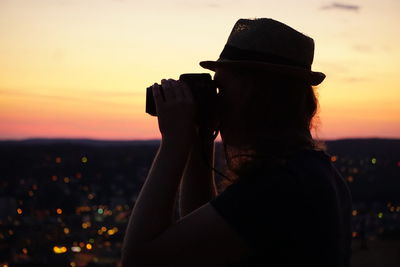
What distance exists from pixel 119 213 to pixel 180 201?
46.6 meters

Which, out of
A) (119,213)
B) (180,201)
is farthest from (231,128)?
(119,213)

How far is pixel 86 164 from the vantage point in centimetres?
5366

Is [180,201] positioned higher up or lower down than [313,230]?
lower down

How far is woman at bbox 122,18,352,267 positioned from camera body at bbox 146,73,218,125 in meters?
0.02

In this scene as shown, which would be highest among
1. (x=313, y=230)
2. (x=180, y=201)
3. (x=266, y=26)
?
(x=266, y=26)

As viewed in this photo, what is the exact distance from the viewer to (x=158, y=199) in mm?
1314

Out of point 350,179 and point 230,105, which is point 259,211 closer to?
point 230,105

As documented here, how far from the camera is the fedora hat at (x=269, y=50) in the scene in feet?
4.75

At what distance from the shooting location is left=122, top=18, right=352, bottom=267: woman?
1241 millimetres

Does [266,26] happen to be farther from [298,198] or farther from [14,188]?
[14,188]

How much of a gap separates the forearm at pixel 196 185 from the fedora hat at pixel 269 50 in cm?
33

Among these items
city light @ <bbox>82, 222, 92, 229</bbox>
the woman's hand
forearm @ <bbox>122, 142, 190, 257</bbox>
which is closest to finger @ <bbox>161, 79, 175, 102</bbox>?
the woman's hand

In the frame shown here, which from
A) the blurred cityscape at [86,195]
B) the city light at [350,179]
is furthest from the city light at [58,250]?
the city light at [350,179]

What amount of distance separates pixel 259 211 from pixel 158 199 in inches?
8.7
